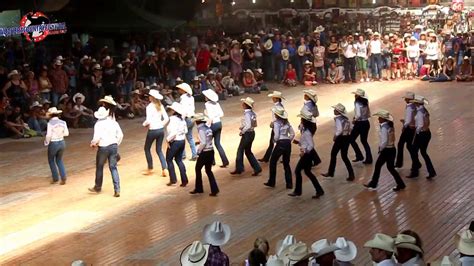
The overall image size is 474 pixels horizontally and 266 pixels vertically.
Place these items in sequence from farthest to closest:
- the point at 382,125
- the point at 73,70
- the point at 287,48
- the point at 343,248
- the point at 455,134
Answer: the point at 287,48 → the point at 73,70 → the point at 455,134 → the point at 382,125 → the point at 343,248

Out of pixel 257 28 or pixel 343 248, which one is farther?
pixel 257 28

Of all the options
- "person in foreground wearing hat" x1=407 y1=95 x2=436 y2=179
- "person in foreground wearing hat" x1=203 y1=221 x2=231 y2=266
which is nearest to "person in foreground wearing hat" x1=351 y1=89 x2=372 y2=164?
"person in foreground wearing hat" x1=407 y1=95 x2=436 y2=179

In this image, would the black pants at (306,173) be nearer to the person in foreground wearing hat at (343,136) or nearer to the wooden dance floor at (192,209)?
the wooden dance floor at (192,209)

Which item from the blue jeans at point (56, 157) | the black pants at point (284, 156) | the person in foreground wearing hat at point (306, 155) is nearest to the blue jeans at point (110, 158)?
the blue jeans at point (56, 157)

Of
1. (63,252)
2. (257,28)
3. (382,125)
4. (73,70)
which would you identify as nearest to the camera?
(63,252)

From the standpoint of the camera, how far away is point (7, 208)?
1634cm

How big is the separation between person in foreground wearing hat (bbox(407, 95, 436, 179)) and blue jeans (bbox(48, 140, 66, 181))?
6868mm

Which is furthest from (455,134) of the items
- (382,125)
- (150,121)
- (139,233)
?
(139,233)

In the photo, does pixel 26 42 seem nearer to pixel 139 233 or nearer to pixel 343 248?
pixel 139 233

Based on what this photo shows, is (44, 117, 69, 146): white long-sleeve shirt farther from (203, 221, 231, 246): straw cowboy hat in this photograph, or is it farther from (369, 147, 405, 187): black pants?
(203, 221, 231, 246): straw cowboy hat

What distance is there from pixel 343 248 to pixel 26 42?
2179 cm

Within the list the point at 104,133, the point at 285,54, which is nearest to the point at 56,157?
the point at 104,133

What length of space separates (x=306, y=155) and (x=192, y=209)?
2.24 metres

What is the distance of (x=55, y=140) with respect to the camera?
17531 mm
